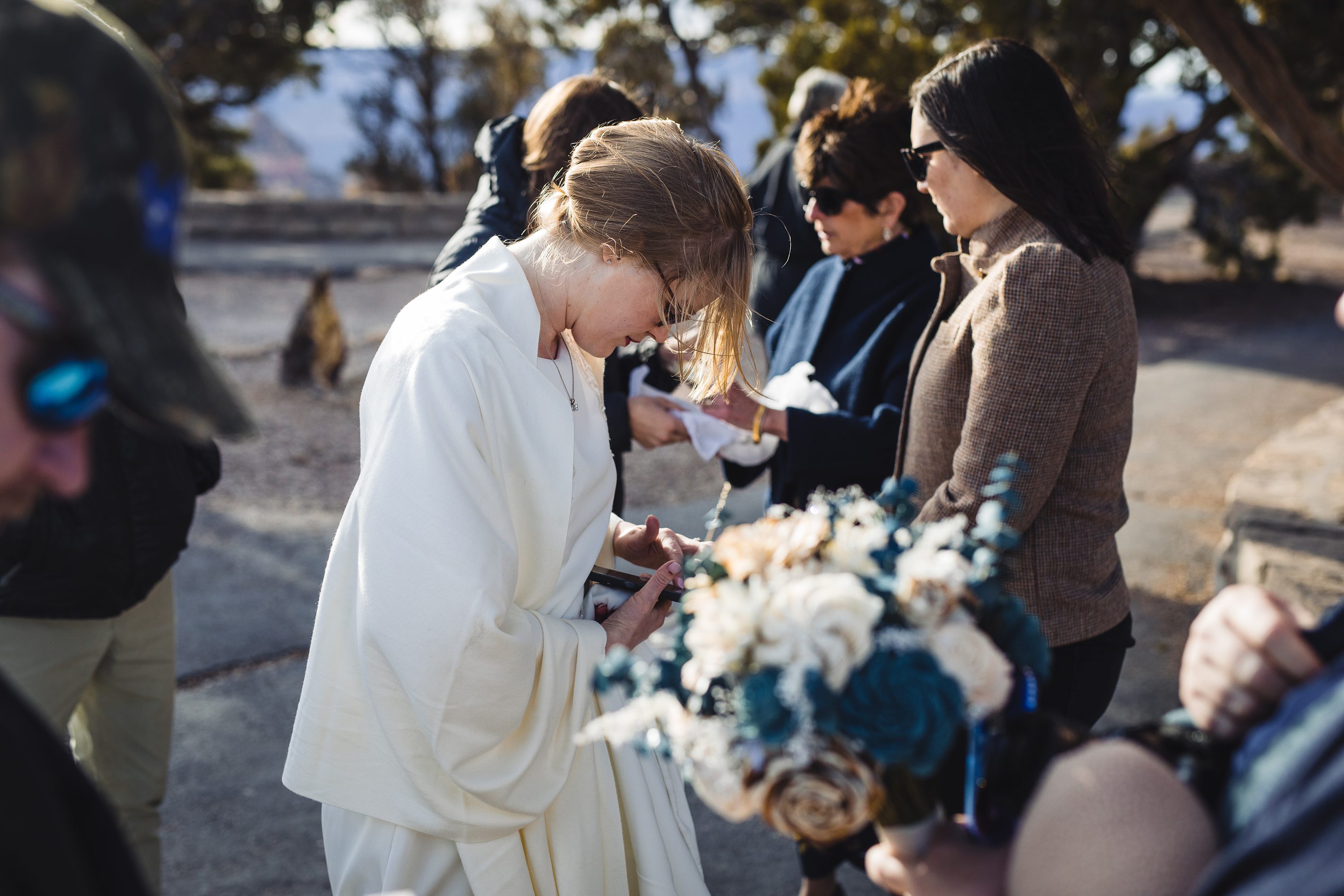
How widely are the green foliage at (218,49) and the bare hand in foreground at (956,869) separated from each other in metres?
14.5

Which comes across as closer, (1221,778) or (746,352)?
(1221,778)

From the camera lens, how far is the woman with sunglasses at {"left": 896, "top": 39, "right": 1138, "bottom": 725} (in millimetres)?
1978

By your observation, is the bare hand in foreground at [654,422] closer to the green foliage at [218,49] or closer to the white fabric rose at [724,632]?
the white fabric rose at [724,632]

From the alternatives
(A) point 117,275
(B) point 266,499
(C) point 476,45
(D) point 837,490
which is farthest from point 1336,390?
(C) point 476,45

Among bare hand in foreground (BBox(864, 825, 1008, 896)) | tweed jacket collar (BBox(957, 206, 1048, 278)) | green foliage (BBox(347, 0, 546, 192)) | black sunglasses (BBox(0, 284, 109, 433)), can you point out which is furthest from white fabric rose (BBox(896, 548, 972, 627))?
green foliage (BBox(347, 0, 546, 192))

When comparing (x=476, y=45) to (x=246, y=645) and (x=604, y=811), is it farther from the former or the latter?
(x=604, y=811)

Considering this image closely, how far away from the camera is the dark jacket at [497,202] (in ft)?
9.34

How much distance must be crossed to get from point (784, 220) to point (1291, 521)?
8.77ft

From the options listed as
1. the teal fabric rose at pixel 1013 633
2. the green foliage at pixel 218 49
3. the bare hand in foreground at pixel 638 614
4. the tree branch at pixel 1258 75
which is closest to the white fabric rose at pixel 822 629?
the teal fabric rose at pixel 1013 633

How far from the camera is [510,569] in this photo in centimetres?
174

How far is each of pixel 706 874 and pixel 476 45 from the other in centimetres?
1720

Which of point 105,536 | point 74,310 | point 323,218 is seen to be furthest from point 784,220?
point 323,218

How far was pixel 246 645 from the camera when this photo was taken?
4055mm

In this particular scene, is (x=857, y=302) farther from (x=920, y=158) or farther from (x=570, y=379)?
(x=570, y=379)
